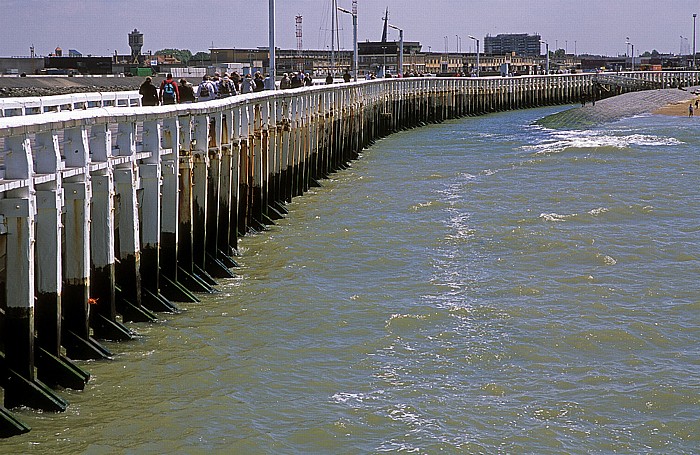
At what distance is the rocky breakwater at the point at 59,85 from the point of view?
49.5m

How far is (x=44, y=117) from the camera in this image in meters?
13.0

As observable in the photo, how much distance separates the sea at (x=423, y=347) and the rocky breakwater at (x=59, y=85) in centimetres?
2230

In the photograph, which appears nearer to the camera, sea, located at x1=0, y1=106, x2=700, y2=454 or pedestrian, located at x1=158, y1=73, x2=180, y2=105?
sea, located at x1=0, y1=106, x2=700, y2=454

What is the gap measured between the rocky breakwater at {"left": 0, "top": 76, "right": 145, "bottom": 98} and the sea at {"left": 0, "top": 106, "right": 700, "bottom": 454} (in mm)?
22296

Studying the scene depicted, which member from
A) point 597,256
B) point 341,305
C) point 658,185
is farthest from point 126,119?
point 658,185

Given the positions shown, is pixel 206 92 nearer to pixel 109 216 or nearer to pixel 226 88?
pixel 226 88

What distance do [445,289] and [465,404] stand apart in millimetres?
6649

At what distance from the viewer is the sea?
12.8 m

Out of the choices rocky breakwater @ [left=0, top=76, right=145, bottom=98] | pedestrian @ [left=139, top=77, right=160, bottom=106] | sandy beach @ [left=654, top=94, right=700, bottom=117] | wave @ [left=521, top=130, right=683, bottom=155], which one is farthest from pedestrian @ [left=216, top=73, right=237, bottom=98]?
sandy beach @ [left=654, top=94, right=700, bottom=117]

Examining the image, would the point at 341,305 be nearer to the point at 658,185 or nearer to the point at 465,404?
the point at 465,404

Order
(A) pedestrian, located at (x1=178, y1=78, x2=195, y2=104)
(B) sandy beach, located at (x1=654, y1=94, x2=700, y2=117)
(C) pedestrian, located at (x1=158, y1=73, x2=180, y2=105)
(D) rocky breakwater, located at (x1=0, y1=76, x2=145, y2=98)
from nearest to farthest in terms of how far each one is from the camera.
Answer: (C) pedestrian, located at (x1=158, y1=73, x2=180, y2=105)
(A) pedestrian, located at (x1=178, y1=78, x2=195, y2=104)
(D) rocky breakwater, located at (x1=0, y1=76, x2=145, y2=98)
(B) sandy beach, located at (x1=654, y1=94, x2=700, y2=117)

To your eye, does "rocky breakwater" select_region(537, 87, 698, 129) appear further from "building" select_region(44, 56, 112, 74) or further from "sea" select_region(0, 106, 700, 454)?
"sea" select_region(0, 106, 700, 454)

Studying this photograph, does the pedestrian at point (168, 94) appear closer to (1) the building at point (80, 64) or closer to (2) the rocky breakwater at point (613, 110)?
(2) the rocky breakwater at point (613, 110)

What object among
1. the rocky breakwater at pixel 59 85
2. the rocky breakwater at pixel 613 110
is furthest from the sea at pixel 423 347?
the rocky breakwater at pixel 613 110
